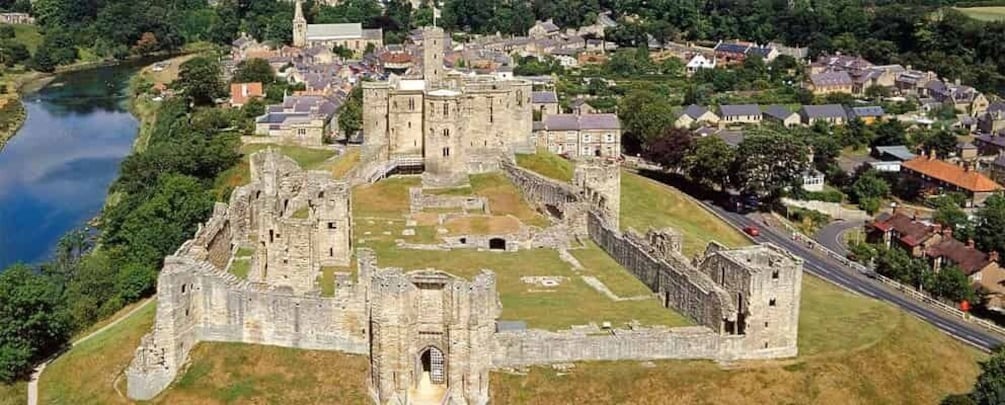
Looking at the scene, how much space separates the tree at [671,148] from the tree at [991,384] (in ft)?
187

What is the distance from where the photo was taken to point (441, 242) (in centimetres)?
6506

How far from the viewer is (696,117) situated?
131500mm

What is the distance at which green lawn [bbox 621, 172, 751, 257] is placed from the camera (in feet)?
267

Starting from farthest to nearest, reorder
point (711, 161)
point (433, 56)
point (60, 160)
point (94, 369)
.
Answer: point (60, 160) → point (711, 161) → point (433, 56) → point (94, 369)

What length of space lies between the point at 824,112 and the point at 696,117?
16371mm

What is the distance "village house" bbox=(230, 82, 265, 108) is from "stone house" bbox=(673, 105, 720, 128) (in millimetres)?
49305

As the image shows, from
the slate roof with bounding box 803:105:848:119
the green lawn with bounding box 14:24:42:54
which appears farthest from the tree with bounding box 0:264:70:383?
the green lawn with bounding box 14:24:42:54

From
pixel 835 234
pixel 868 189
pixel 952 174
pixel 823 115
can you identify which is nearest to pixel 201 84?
pixel 823 115

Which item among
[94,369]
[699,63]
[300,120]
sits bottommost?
[94,369]

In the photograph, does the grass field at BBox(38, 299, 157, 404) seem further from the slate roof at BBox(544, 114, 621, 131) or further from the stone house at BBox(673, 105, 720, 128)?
the stone house at BBox(673, 105, 720, 128)

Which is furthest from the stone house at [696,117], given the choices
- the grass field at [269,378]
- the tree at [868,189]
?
the grass field at [269,378]

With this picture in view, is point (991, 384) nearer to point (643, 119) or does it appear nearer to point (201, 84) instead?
point (643, 119)

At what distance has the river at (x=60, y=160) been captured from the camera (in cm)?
8812

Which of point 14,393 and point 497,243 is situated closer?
point 14,393
